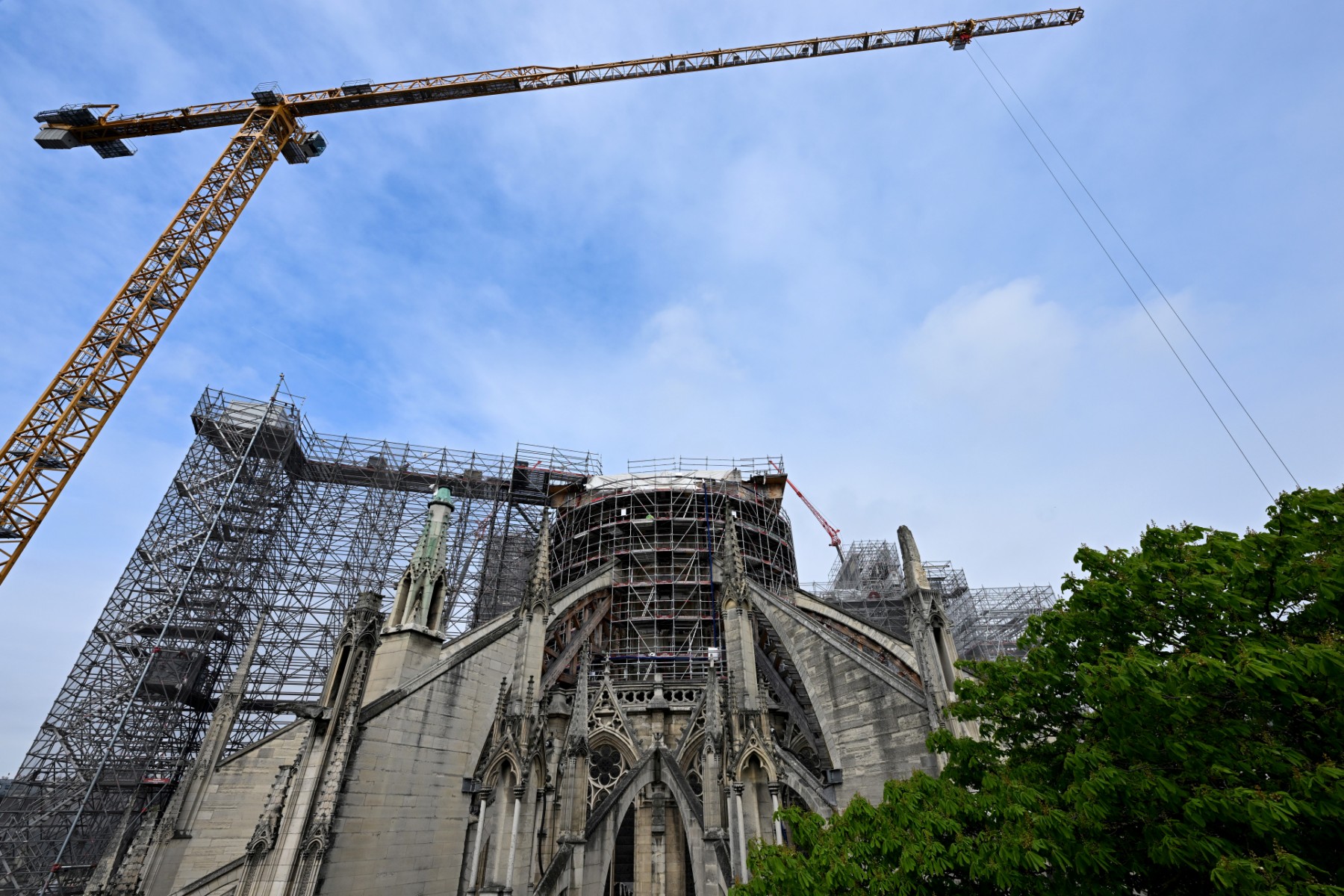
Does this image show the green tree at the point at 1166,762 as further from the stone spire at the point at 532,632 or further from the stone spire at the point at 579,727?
Result: the stone spire at the point at 579,727

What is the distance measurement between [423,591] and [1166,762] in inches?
689

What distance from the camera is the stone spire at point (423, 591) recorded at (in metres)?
18.0

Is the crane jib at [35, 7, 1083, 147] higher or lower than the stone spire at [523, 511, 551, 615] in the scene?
higher

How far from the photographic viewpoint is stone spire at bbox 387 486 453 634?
58.9ft

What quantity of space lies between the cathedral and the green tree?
3831 mm

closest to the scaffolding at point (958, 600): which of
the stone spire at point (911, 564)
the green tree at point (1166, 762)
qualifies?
the stone spire at point (911, 564)

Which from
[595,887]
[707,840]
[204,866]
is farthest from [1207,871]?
[204,866]

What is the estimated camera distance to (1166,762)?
612cm

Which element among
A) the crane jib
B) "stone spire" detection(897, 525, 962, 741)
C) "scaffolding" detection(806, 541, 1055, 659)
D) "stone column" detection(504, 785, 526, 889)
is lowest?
"stone column" detection(504, 785, 526, 889)

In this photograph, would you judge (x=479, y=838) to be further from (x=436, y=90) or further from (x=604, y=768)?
(x=436, y=90)

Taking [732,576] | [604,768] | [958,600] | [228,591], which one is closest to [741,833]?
[732,576]

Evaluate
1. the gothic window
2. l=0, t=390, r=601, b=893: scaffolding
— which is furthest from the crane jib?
the gothic window

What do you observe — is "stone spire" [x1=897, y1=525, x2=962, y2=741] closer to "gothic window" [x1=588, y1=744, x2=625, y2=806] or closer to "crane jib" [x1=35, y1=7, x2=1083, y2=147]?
"gothic window" [x1=588, y1=744, x2=625, y2=806]

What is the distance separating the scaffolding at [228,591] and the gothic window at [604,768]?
38.1 ft
